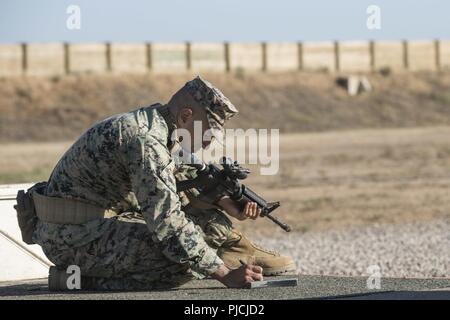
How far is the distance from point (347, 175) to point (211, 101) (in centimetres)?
1936

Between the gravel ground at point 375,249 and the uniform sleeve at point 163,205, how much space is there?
4512 millimetres

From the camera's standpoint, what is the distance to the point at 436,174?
2539 cm

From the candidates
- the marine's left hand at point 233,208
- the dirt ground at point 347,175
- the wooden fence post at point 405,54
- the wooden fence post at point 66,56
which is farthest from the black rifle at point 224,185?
the wooden fence post at point 405,54

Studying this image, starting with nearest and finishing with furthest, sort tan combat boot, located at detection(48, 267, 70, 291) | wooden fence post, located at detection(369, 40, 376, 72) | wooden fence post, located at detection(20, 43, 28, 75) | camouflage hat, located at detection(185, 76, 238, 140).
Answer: camouflage hat, located at detection(185, 76, 238, 140) < tan combat boot, located at detection(48, 267, 70, 291) < wooden fence post, located at detection(20, 43, 28, 75) < wooden fence post, located at detection(369, 40, 376, 72)

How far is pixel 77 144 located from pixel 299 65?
4833 cm

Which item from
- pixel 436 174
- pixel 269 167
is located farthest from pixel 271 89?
pixel 436 174

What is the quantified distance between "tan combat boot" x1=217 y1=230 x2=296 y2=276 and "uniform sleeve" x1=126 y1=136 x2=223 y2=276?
668mm

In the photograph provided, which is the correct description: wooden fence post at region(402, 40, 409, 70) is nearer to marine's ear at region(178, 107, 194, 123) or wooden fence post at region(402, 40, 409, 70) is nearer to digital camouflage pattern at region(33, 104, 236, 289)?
digital camouflage pattern at region(33, 104, 236, 289)

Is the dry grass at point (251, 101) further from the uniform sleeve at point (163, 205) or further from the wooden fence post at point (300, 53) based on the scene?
the uniform sleeve at point (163, 205)

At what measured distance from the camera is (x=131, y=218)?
746 centimetres

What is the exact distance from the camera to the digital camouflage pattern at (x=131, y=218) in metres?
6.98

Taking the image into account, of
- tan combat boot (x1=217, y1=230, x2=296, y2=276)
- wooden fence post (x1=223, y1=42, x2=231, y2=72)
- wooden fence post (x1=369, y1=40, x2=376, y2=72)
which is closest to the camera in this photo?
tan combat boot (x1=217, y1=230, x2=296, y2=276)

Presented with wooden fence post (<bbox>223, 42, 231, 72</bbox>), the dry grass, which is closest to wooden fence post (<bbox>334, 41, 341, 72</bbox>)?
the dry grass

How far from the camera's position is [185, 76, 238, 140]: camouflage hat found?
7.09 metres
